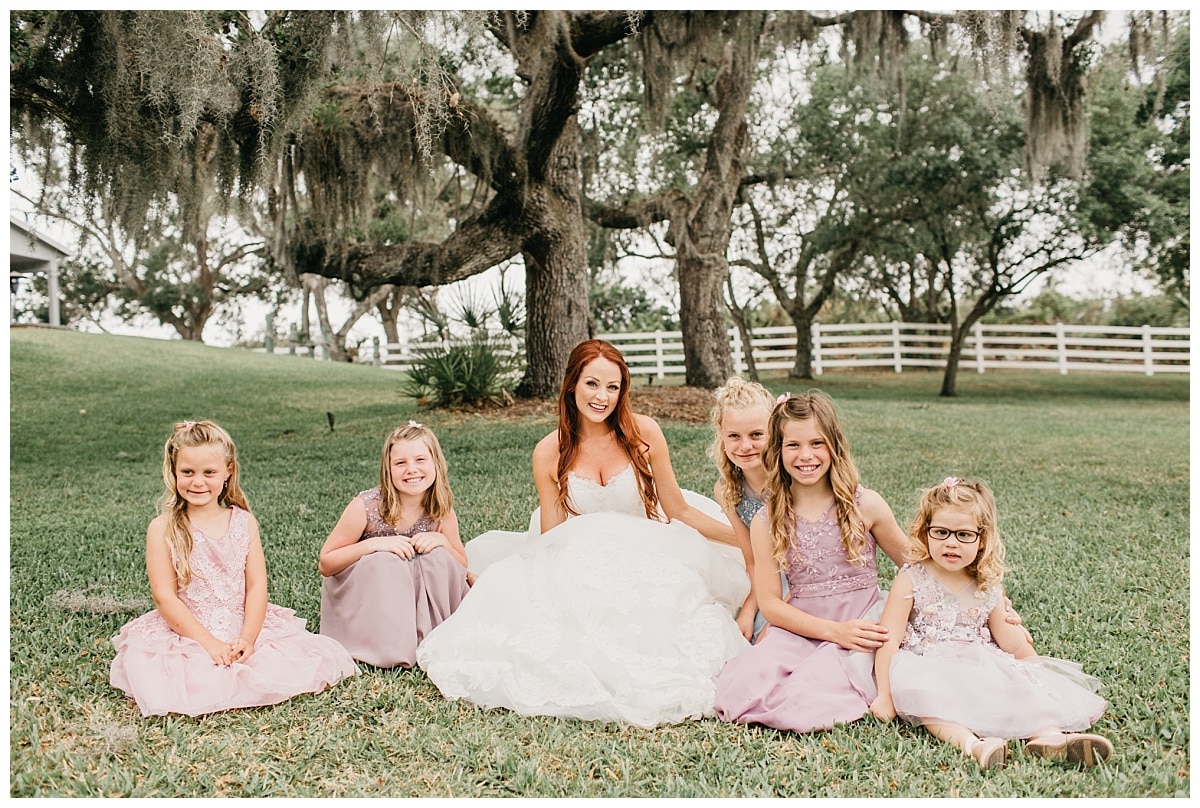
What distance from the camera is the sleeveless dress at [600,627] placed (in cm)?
301

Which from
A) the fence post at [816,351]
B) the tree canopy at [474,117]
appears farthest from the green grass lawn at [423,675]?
the fence post at [816,351]

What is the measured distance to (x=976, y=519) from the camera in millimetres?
2996

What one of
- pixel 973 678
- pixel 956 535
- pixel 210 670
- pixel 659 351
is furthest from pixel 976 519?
pixel 659 351

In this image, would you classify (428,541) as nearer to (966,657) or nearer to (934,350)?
(966,657)

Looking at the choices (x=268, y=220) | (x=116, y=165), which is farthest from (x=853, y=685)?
(x=268, y=220)

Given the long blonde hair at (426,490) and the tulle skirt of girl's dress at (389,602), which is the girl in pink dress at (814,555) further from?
the long blonde hair at (426,490)

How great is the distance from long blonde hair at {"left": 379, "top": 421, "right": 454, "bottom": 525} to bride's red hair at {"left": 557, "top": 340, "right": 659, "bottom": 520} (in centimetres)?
45

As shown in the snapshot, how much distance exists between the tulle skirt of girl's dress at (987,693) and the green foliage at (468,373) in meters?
7.95

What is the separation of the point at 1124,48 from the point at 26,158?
10.5 m

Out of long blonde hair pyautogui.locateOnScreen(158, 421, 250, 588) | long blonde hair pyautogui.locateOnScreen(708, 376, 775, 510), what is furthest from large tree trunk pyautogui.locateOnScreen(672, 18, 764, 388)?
long blonde hair pyautogui.locateOnScreen(158, 421, 250, 588)

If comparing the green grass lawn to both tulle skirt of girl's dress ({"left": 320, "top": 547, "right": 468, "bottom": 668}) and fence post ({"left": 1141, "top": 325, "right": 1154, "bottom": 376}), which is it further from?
fence post ({"left": 1141, "top": 325, "right": 1154, "bottom": 376})

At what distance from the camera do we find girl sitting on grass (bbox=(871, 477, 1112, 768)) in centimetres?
278

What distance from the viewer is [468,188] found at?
64.1ft
